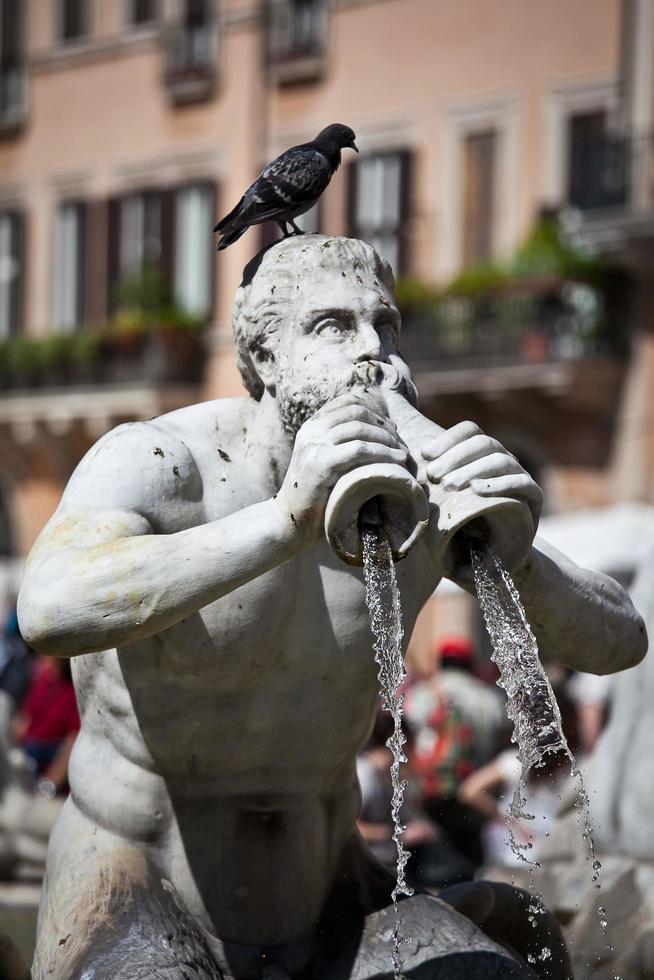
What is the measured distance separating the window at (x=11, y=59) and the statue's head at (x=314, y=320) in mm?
27730

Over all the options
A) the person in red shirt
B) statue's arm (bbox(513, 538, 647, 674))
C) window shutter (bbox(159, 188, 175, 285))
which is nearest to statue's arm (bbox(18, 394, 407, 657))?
statue's arm (bbox(513, 538, 647, 674))

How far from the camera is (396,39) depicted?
81.3 feet

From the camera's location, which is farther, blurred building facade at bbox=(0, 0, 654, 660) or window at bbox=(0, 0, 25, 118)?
window at bbox=(0, 0, 25, 118)

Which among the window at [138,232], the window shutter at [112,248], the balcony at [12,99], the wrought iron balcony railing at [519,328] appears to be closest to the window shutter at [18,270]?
the balcony at [12,99]

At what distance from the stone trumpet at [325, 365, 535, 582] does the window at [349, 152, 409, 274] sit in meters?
21.5

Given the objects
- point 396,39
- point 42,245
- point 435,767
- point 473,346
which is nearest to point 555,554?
point 435,767

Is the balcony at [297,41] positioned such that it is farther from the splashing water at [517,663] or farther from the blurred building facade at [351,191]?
the splashing water at [517,663]

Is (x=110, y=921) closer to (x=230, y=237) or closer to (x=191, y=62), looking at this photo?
(x=230, y=237)

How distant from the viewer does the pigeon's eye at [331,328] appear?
10.7 feet

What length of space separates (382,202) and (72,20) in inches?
275

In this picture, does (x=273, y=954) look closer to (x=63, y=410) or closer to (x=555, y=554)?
(x=555, y=554)

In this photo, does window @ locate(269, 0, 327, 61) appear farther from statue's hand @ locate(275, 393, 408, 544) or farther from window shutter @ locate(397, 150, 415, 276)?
statue's hand @ locate(275, 393, 408, 544)

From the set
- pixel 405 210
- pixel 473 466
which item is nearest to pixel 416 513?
pixel 473 466

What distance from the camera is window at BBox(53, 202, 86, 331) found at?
95.7ft
